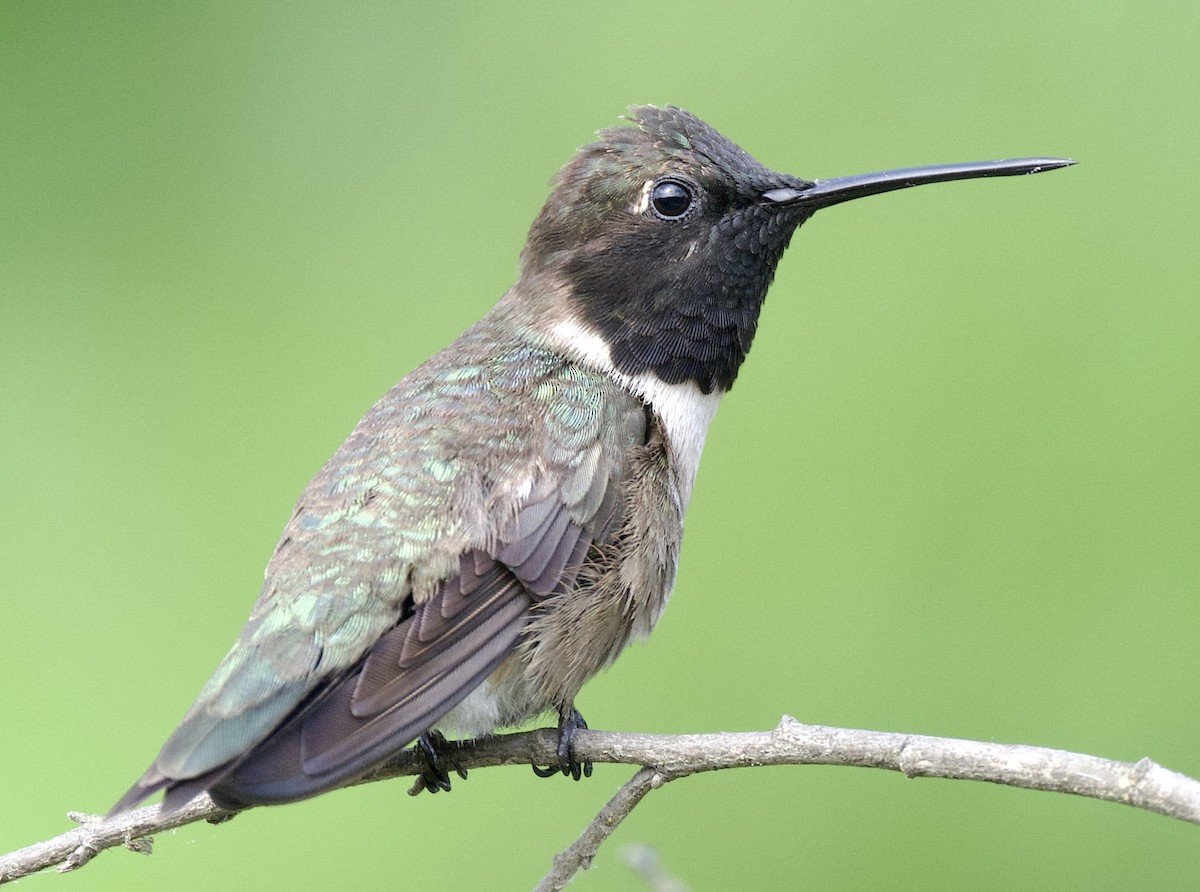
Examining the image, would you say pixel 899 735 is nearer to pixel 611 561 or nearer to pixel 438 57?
pixel 611 561

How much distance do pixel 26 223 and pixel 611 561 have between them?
2.96 meters

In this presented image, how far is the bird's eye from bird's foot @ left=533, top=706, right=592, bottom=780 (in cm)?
124

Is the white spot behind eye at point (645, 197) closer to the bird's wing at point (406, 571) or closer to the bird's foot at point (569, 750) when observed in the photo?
the bird's wing at point (406, 571)

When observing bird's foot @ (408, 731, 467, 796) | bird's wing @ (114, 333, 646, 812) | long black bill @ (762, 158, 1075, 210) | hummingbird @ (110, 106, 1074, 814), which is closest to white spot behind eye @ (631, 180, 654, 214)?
hummingbird @ (110, 106, 1074, 814)

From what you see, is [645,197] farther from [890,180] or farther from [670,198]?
[890,180]

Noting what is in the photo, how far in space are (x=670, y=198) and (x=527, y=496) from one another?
3.06 feet

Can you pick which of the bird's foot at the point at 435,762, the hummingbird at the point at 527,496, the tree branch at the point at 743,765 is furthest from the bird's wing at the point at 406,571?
the bird's foot at the point at 435,762

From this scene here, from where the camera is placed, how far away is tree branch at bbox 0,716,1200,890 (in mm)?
2375

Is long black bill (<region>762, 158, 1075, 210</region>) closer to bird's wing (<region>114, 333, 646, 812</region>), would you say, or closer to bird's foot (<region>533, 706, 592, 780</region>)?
bird's wing (<region>114, 333, 646, 812</region>)

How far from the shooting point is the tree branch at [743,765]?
2.38 meters

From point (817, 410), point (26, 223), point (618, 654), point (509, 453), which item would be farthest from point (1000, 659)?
point (26, 223)

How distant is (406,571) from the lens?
10.3 feet

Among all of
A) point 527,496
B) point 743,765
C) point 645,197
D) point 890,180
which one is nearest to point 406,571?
point 527,496

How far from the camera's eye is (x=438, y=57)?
18.9ft
